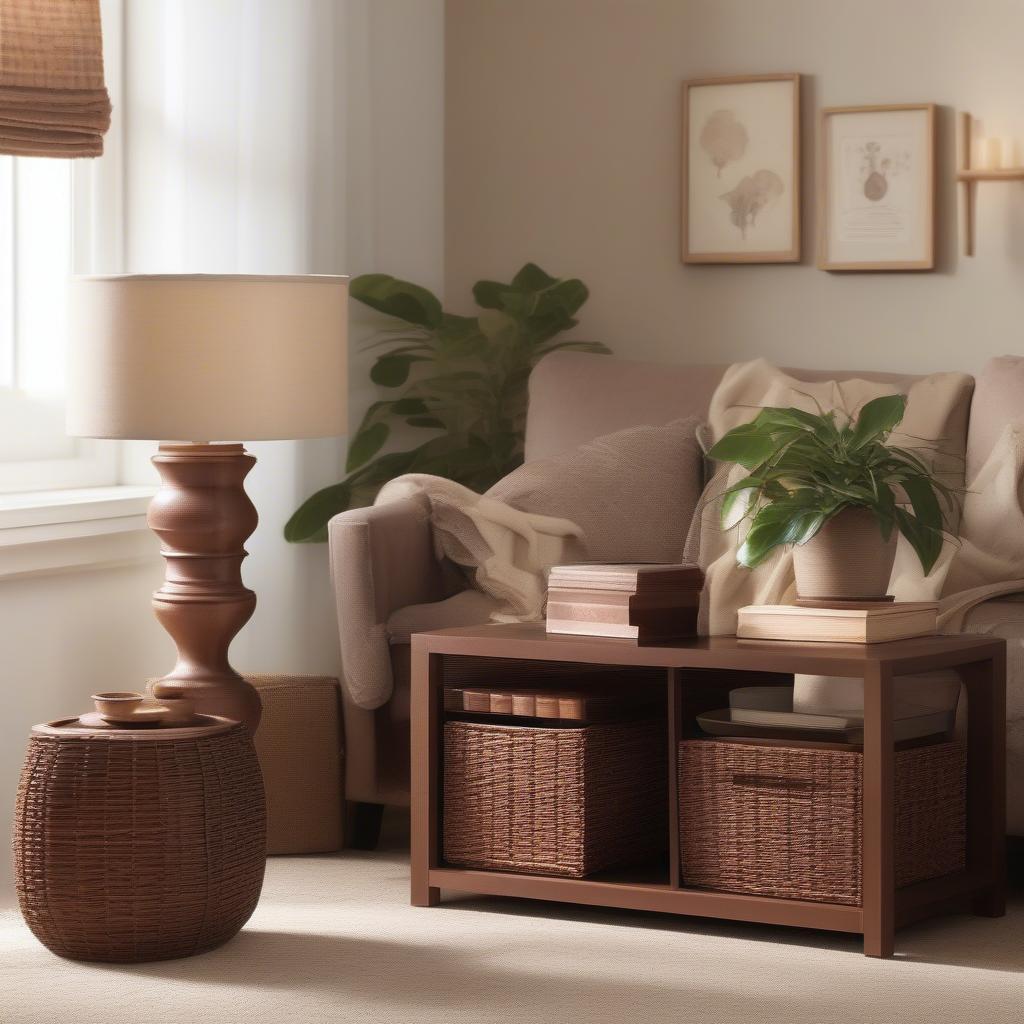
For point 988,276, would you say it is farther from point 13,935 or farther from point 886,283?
point 13,935

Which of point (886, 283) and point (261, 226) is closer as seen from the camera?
point (261, 226)

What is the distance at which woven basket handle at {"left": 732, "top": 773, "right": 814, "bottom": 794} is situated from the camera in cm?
269

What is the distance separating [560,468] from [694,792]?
1058 mm

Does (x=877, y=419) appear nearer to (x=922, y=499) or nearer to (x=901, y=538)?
(x=922, y=499)

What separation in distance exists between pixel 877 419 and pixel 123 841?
4.30 feet

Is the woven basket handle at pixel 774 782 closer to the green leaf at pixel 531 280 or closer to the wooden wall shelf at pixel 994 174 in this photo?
the wooden wall shelf at pixel 994 174

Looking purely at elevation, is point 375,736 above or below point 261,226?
below

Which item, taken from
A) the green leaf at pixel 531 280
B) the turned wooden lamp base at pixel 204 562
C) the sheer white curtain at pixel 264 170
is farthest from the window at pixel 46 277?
the green leaf at pixel 531 280

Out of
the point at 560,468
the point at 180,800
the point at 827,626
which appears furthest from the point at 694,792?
the point at 560,468

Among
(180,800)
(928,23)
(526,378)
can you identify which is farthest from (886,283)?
(180,800)

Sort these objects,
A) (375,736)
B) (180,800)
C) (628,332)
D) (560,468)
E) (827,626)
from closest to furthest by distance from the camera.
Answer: (180,800), (827,626), (375,736), (560,468), (628,332)

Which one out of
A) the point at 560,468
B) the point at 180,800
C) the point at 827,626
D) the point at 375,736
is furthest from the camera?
the point at 560,468

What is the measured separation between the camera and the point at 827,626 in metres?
2.76

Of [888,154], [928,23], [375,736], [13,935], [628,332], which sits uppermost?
[928,23]
